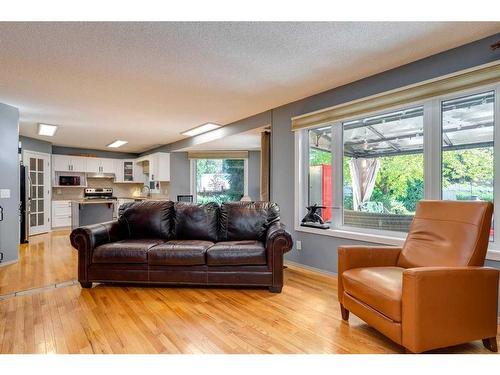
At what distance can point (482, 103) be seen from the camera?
2.33m

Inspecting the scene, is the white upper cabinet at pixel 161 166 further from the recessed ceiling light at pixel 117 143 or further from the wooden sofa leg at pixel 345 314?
the wooden sofa leg at pixel 345 314

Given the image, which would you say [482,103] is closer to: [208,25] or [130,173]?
[208,25]

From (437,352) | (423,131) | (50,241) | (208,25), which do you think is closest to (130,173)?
(50,241)

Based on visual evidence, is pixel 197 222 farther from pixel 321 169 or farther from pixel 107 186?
pixel 107 186

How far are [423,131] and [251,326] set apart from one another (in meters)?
2.38

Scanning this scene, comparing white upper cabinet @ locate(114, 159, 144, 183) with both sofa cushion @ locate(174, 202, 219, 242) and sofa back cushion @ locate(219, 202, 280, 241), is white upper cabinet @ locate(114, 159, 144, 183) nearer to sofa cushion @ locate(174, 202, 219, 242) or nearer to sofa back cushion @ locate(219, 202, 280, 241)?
sofa cushion @ locate(174, 202, 219, 242)

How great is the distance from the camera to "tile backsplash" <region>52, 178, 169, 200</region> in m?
7.36

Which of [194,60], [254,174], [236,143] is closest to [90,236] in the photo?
[194,60]

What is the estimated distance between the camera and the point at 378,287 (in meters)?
1.81

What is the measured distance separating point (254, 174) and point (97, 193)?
4.51 m

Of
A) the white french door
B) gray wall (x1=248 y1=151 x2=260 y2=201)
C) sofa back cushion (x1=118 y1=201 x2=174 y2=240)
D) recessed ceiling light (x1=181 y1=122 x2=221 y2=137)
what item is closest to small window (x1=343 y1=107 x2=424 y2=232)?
sofa back cushion (x1=118 y1=201 x2=174 y2=240)

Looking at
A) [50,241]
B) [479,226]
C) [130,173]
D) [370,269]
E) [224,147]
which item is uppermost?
[224,147]

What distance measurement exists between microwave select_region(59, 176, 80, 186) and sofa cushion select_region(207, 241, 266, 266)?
20.6ft
